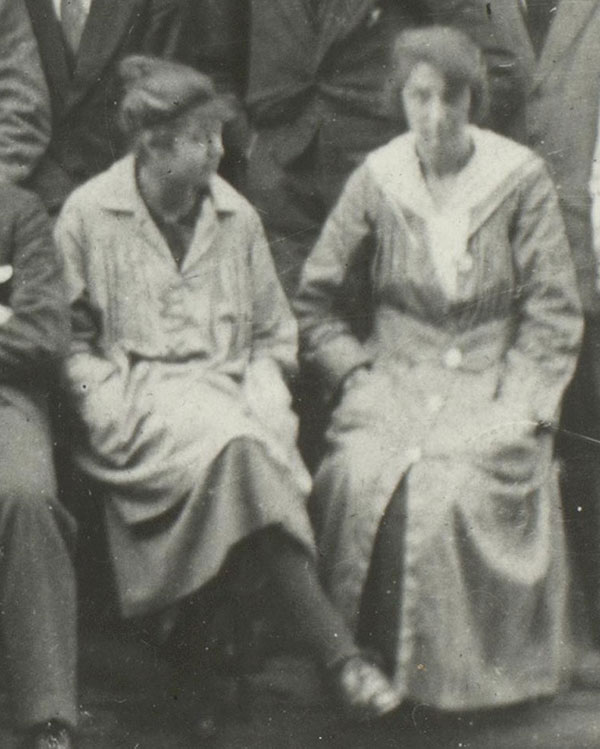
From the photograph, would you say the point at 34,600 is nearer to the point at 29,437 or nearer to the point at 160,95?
A: the point at 29,437

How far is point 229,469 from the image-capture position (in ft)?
16.2

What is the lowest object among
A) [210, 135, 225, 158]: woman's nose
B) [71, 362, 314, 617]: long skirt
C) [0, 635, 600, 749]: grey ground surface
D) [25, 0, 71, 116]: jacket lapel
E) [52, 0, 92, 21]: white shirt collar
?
[0, 635, 600, 749]: grey ground surface

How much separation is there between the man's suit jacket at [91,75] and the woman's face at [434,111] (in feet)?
2.14

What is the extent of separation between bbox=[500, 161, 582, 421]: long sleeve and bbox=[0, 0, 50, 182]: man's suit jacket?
1.33 m

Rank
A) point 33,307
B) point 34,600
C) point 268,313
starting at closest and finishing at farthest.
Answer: point 34,600 → point 33,307 → point 268,313

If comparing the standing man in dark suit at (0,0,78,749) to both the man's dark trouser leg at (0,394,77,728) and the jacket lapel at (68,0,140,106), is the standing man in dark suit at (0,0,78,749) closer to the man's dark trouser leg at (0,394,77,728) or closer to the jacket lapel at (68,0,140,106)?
the man's dark trouser leg at (0,394,77,728)

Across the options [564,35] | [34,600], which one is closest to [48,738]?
[34,600]

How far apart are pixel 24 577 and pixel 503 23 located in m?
1.92

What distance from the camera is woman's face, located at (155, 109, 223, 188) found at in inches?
199

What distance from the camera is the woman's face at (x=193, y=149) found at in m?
5.06

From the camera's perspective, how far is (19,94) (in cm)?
524

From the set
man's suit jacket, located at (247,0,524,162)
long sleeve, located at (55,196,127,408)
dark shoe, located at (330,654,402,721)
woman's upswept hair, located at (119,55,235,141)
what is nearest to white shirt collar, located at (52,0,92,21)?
woman's upswept hair, located at (119,55,235,141)

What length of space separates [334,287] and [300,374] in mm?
252

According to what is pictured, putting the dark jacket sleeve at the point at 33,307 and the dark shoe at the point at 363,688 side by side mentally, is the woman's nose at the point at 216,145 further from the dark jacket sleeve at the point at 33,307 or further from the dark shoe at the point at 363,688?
the dark shoe at the point at 363,688
